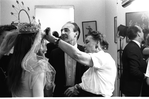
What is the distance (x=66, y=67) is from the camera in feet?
4.52

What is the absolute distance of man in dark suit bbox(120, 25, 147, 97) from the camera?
145cm

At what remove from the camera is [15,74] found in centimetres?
102

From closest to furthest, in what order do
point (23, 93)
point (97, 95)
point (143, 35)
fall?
point (23, 93), point (97, 95), point (143, 35)

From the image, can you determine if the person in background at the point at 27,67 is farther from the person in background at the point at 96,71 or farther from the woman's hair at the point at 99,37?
the woman's hair at the point at 99,37

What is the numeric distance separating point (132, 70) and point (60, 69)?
1.78 feet

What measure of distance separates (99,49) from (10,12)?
656mm

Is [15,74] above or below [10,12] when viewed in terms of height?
below

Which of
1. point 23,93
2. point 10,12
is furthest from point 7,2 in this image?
point 23,93

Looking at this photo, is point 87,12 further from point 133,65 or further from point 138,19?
point 133,65

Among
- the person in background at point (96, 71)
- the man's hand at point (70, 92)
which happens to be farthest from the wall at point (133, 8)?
the man's hand at point (70, 92)

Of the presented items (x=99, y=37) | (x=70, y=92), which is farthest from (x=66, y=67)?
(x=99, y=37)

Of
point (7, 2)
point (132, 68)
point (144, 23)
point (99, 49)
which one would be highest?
point (7, 2)

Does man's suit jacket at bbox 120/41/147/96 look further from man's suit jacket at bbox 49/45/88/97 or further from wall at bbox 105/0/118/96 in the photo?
man's suit jacket at bbox 49/45/88/97

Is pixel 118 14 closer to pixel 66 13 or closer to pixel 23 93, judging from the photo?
pixel 66 13
